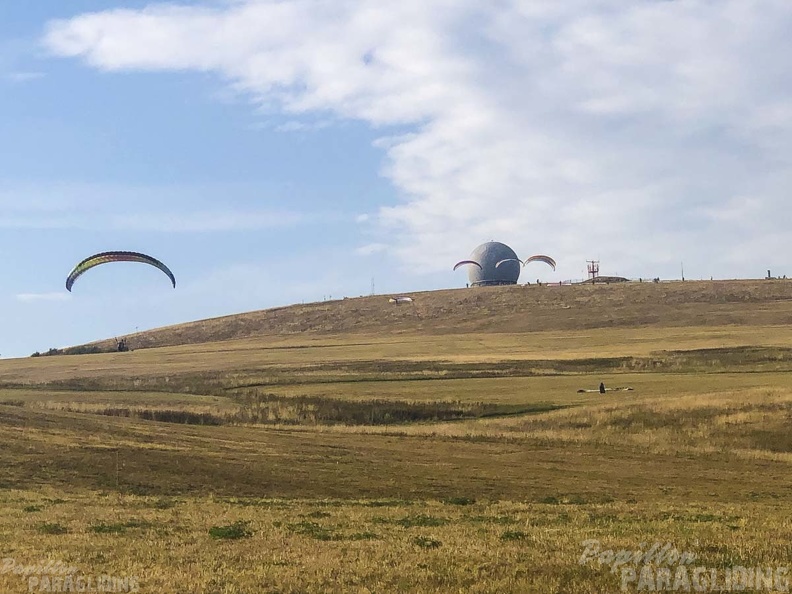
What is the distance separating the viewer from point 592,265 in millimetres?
179000

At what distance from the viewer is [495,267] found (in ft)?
538

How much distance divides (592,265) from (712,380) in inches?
4928

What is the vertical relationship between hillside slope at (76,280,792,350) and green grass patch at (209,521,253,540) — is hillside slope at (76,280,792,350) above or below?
above

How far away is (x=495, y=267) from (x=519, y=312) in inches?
1432

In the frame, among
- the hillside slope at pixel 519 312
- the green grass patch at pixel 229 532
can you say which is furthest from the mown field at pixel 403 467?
the hillside slope at pixel 519 312

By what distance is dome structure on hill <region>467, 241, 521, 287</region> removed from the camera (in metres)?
164

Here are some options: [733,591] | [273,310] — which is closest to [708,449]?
[733,591]

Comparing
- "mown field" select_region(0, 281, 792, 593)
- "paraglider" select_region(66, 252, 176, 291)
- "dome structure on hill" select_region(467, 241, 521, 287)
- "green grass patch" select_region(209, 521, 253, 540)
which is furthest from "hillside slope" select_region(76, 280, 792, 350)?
"green grass patch" select_region(209, 521, 253, 540)

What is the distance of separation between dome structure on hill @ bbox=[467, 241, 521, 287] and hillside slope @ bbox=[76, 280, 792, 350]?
10.1 m

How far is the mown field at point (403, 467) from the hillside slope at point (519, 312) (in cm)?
2489

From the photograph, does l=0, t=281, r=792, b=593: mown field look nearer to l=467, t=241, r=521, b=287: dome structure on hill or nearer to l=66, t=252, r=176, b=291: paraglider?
l=66, t=252, r=176, b=291: paraglider

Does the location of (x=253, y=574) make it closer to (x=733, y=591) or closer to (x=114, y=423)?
(x=733, y=591)

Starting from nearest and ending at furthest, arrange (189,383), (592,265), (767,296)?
(189,383) → (767,296) → (592,265)

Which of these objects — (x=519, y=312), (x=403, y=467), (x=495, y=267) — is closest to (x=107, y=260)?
(x=403, y=467)
